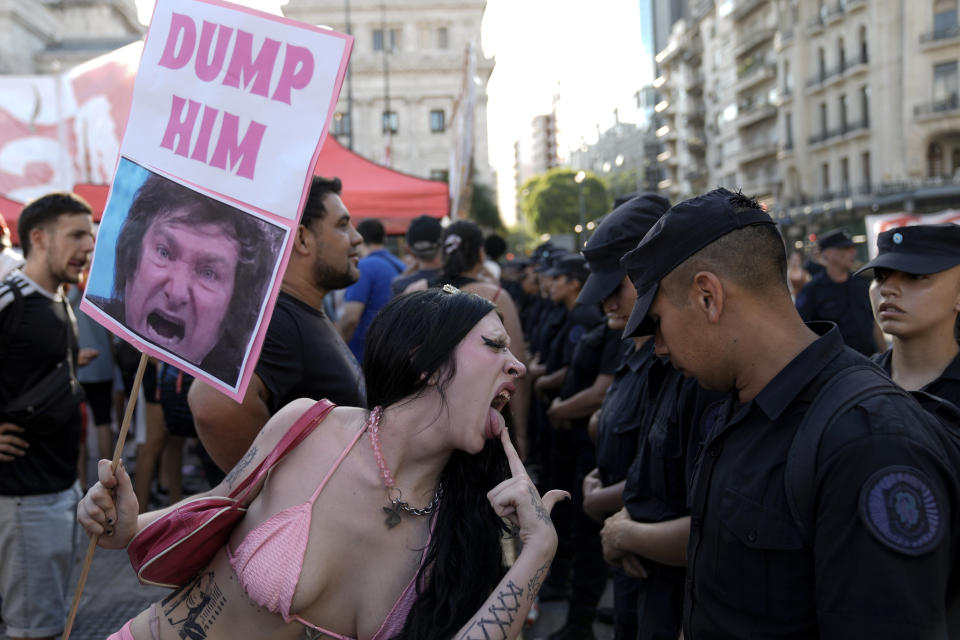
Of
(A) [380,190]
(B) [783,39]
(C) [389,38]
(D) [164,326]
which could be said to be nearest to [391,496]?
(D) [164,326]

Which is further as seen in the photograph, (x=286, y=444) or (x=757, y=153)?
(x=757, y=153)

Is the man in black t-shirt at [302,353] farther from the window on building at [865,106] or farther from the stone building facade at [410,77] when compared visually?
the stone building facade at [410,77]

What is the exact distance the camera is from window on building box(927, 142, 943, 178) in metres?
45.6

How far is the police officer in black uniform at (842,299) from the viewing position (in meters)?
7.39

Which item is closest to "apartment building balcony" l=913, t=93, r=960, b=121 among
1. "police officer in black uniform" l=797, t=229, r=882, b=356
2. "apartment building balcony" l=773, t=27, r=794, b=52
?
"apartment building balcony" l=773, t=27, r=794, b=52

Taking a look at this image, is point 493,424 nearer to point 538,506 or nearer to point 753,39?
point 538,506

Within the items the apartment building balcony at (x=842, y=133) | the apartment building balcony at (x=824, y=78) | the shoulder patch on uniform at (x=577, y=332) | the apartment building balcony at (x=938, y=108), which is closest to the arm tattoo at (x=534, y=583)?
the shoulder patch on uniform at (x=577, y=332)

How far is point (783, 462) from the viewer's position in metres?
1.74

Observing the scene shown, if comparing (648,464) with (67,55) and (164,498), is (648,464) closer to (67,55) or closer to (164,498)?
(164,498)

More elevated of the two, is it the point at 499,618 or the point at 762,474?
the point at 762,474

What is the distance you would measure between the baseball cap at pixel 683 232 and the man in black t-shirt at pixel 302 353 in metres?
1.39

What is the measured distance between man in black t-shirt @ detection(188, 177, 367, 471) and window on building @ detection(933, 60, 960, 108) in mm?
47894

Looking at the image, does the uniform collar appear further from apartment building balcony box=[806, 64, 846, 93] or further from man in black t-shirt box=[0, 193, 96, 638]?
apartment building balcony box=[806, 64, 846, 93]

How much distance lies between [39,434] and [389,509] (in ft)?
7.39
